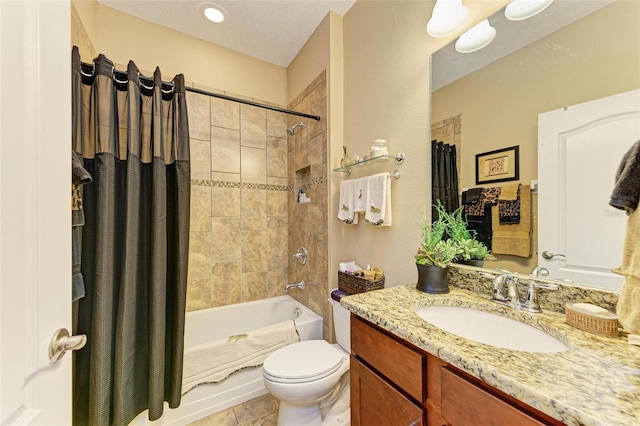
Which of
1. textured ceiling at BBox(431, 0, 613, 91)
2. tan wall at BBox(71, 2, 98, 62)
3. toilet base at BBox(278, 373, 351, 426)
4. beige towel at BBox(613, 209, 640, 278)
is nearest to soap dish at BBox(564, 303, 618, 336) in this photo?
beige towel at BBox(613, 209, 640, 278)

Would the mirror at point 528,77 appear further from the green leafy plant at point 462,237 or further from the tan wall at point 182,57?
the tan wall at point 182,57

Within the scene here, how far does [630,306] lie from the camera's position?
675mm

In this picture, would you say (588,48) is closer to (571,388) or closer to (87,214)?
(571,388)

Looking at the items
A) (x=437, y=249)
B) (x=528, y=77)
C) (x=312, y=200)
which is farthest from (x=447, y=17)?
(x=312, y=200)

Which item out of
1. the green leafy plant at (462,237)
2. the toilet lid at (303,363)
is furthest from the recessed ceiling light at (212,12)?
the toilet lid at (303,363)

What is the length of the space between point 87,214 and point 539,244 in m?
2.02

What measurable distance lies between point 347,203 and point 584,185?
45.9 inches

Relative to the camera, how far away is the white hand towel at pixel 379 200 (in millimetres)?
1471

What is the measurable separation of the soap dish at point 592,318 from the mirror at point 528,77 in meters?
0.21

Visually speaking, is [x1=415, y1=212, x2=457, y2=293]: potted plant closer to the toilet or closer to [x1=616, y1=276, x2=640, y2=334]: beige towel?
[x1=616, y1=276, x2=640, y2=334]: beige towel

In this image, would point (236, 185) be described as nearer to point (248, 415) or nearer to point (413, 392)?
point (248, 415)

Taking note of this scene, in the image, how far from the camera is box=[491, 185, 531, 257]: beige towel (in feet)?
3.14

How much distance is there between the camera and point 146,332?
1.38 metres
